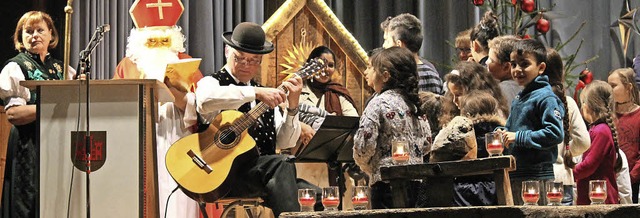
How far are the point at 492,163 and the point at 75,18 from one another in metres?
4.03

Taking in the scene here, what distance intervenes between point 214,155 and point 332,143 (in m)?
0.65

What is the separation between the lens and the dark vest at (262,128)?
235 inches

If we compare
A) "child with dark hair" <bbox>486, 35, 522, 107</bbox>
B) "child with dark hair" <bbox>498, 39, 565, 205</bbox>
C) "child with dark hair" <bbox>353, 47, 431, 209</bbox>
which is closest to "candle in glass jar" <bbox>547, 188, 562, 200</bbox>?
"child with dark hair" <bbox>498, 39, 565, 205</bbox>

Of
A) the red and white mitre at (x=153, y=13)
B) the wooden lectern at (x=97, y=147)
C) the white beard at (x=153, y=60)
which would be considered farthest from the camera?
the red and white mitre at (x=153, y=13)

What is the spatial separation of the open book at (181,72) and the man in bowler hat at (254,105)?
191 millimetres

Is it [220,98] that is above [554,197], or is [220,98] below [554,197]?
above

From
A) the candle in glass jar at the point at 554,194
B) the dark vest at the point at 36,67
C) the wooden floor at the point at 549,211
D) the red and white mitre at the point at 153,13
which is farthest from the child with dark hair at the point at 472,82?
the dark vest at the point at 36,67

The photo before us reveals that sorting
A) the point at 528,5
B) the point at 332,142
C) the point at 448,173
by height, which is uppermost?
the point at 528,5

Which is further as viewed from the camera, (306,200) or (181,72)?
(181,72)

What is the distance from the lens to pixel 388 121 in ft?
16.0

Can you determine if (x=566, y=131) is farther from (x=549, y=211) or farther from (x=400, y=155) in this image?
(x=549, y=211)

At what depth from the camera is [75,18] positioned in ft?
24.2

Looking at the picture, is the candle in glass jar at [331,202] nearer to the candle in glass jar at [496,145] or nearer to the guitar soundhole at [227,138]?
the candle in glass jar at [496,145]

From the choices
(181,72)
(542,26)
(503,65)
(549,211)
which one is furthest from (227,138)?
(542,26)
